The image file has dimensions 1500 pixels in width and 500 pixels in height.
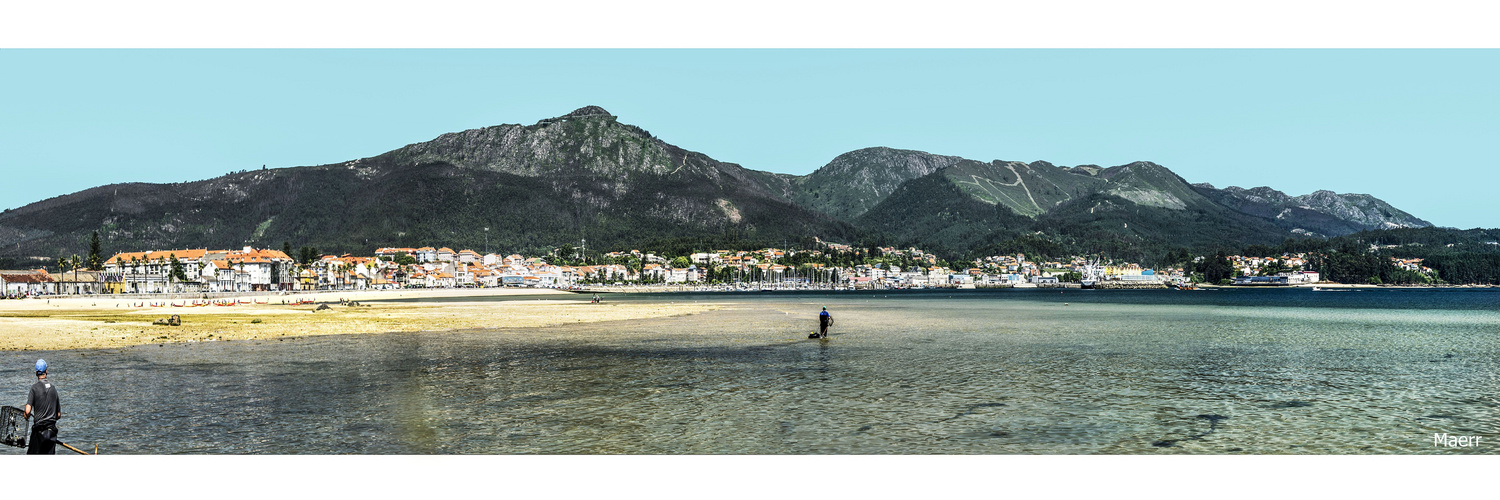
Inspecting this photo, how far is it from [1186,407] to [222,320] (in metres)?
51.8

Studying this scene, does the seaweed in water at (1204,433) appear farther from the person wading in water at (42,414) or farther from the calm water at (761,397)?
the person wading in water at (42,414)

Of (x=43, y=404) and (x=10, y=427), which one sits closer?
(x=43, y=404)

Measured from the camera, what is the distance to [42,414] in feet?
42.7

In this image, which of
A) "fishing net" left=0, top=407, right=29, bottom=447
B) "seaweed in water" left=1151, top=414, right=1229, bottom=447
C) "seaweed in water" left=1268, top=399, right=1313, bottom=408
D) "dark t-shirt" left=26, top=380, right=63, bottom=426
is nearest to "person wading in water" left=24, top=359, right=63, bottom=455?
"dark t-shirt" left=26, top=380, right=63, bottom=426

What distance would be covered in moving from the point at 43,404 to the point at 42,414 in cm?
16

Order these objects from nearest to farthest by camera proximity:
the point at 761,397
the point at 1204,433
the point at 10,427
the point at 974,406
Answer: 1. the point at 10,427
2. the point at 1204,433
3. the point at 974,406
4. the point at 761,397

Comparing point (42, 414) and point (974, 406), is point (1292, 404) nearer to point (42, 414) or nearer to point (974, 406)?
point (974, 406)

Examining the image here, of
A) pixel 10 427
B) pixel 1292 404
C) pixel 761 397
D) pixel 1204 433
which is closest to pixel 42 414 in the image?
pixel 10 427

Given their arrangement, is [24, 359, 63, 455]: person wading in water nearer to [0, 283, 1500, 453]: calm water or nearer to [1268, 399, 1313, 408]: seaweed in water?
[0, 283, 1500, 453]: calm water
